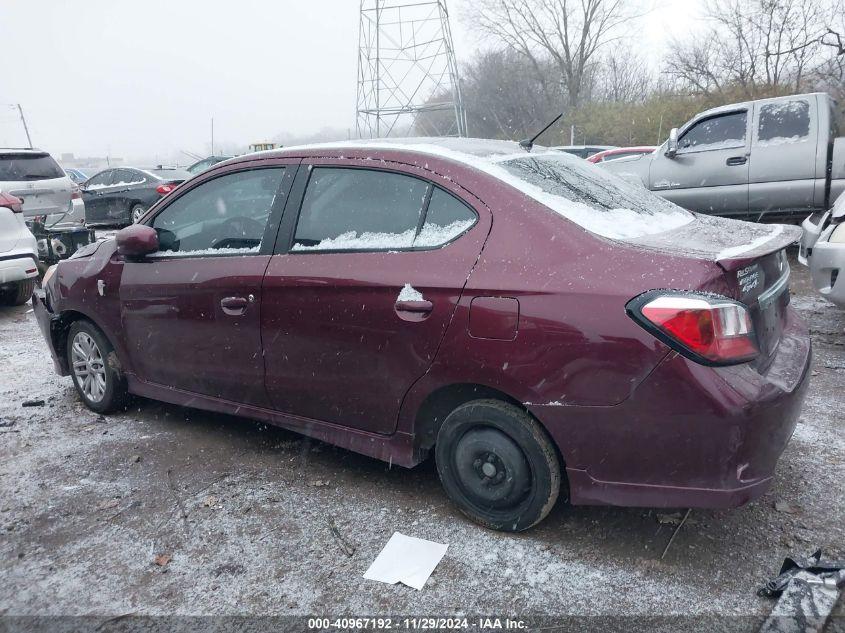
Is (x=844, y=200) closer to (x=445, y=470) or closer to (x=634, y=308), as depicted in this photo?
(x=634, y=308)

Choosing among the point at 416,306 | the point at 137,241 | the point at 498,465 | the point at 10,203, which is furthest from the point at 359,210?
the point at 10,203

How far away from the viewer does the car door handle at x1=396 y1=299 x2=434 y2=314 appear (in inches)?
105

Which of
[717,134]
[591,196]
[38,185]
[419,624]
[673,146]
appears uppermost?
[717,134]

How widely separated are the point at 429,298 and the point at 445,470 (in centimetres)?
77

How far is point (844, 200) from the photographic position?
5039 mm

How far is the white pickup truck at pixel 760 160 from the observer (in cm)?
773

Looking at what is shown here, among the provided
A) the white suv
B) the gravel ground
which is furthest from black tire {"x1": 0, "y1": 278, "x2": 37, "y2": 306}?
the gravel ground

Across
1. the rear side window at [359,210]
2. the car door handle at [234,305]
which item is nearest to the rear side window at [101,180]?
the car door handle at [234,305]

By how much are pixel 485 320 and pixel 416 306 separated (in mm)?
315

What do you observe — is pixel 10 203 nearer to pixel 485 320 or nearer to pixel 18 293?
pixel 18 293

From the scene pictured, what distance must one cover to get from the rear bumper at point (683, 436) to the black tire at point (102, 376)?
2887 mm

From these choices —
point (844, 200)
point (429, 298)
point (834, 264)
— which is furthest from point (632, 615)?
point (844, 200)

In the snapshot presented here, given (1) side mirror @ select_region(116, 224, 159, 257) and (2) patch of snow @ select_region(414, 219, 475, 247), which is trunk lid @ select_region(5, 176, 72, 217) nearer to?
(1) side mirror @ select_region(116, 224, 159, 257)

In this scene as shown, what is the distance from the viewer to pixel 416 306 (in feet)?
8.83
